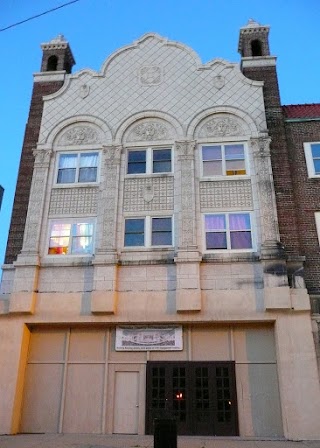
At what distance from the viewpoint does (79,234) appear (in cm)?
1580

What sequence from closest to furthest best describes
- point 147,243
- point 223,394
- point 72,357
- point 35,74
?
point 223,394 → point 72,357 → point 147,243 → point 35,74

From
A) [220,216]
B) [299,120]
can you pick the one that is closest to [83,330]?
[220,216]

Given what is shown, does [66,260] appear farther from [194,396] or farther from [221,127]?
[221,127]

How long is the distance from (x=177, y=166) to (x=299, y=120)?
5.59 metres

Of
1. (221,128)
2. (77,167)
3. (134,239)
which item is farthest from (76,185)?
(221,128)

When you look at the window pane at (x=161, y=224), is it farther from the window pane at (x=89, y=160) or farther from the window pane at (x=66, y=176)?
the window pane at (x=66, y=176)

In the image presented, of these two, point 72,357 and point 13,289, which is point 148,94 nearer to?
point 13,289

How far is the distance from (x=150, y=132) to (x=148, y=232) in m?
4.53

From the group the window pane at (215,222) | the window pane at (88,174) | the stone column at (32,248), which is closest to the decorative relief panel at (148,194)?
the window pane at (88,174)

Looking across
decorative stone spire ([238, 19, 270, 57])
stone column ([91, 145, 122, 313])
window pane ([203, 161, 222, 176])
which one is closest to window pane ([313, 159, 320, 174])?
window pane ([203, 161, 222, 176])

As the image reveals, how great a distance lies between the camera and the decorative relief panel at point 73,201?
53.1 ft

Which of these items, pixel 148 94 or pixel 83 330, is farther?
pixel 148 94

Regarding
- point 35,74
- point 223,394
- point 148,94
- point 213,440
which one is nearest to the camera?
point 213,440

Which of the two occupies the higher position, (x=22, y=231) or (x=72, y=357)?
(x=22, y=231)
